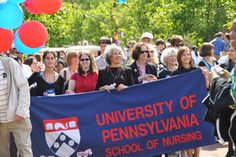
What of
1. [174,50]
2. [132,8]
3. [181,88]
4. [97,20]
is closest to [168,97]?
[181,88]

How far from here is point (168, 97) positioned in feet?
25.3

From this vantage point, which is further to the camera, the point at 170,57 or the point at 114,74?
the point at 170,57

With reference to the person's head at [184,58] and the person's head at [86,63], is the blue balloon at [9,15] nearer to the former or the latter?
the person's head at [86,63]

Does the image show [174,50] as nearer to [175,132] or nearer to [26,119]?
[175,132]

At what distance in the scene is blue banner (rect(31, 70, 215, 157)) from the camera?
7.57 meters

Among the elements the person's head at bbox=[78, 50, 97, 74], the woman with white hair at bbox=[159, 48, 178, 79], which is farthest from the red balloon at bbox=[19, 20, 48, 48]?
the woman with white hair at bbox=[159, 48, 178, 79]

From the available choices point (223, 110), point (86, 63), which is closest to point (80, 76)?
point (86, 63)

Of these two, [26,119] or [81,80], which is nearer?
[26,119]

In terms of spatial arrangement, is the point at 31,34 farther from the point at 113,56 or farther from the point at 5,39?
the point at 113,56

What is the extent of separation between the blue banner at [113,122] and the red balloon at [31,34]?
76 cm

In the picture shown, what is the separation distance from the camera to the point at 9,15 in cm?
714

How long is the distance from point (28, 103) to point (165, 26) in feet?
37.9

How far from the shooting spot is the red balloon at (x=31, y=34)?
762cm

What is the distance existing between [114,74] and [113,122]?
676 millimetres
